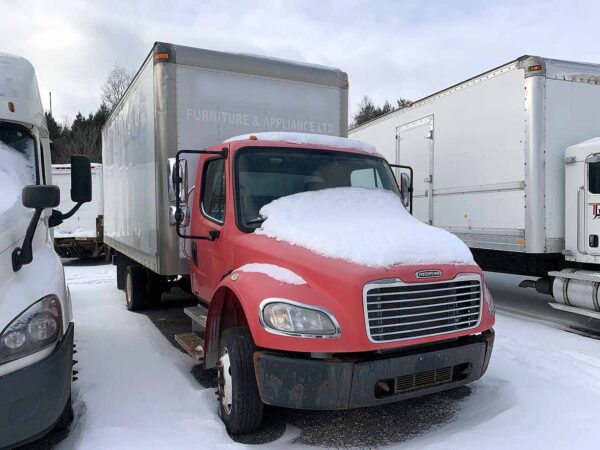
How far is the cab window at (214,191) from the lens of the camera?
4369 mm

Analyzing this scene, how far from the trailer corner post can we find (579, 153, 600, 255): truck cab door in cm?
52

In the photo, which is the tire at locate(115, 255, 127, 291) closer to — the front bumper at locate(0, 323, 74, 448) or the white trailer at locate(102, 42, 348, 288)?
the white trailer at locate(102, 42, 348, 288)

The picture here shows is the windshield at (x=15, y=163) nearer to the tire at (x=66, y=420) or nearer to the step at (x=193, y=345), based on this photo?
the tire at (x=66, y=420)

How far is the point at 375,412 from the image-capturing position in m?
3.94

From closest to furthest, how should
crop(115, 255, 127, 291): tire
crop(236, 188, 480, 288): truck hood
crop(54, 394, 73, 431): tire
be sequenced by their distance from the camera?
crop(236, 188, 480, 288): truck hood, crop(54, 394, 73, 431): tire, crop(115, 255, 127, 291): tire

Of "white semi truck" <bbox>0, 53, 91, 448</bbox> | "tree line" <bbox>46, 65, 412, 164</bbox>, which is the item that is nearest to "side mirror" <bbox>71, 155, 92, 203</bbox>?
"white semi truck" <bbox>0, 53, 91, 448</bbox>

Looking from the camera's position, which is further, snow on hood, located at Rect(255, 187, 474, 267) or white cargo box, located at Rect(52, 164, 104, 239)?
white cargo box, located at Rect(52, 164, 104, 239)

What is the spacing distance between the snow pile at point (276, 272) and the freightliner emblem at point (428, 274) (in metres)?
0.76

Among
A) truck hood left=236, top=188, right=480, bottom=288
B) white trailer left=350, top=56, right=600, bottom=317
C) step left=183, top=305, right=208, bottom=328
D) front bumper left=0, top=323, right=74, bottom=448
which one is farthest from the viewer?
white trailer left=350, top=56, right=600, bottom=317

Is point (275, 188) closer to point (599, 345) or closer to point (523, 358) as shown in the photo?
point (523, 358)

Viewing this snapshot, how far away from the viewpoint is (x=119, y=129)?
26.9 feet

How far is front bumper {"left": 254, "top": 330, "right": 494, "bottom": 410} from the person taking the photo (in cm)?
302

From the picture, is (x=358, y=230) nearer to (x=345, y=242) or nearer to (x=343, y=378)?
(x=345, y=242)

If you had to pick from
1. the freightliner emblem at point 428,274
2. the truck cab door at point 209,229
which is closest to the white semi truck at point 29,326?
the truck cab door at point 209,229
